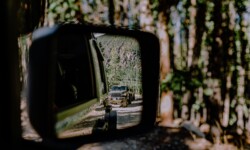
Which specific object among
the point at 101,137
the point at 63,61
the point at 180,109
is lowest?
the point at 180,109

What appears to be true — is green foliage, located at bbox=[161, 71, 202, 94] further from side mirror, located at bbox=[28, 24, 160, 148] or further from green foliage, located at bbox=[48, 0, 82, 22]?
side mirror, located at bbox=[28, 24, 160, 148]

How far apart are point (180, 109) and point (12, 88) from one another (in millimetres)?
5059

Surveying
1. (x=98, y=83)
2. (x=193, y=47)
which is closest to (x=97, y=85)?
(x=98, y=83)

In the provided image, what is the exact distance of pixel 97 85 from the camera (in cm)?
171

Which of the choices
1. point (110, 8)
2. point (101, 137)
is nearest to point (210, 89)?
point (110, 8)

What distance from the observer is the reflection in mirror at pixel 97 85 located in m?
1.23

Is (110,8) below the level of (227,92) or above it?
above

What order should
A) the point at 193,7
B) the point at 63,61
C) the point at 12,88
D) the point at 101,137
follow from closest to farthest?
1. the point at 12,88
2. the point at 101,137
3. the point at 63,61
4. the point at 193,7

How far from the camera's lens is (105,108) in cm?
155

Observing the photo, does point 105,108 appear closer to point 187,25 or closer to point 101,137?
point 101,137

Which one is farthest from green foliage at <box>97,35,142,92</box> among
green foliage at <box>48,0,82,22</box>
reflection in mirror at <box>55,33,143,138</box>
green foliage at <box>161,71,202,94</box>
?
green foliage at <box>48,0,82,22</box>

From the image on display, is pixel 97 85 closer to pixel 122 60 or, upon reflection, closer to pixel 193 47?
pixel 122 60

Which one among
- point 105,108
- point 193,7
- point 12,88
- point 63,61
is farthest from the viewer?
point 193,7

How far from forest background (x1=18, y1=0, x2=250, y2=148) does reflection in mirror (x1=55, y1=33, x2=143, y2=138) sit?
12.6ft
